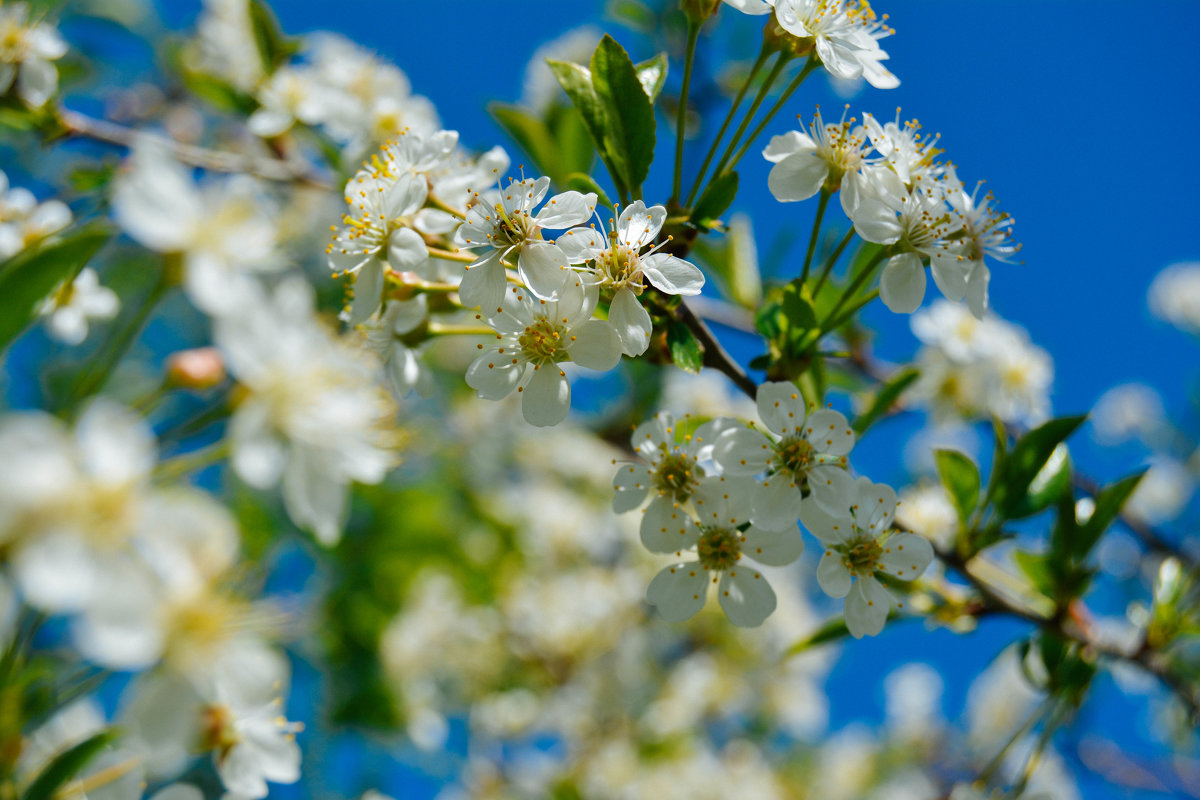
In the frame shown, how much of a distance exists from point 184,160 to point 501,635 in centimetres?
252

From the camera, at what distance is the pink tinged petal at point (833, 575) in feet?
3.09

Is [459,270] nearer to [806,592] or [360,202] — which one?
[360,202]

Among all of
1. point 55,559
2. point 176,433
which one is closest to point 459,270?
point 176,433

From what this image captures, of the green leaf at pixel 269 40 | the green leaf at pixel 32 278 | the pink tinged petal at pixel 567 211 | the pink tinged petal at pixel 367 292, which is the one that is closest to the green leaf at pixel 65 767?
the green leaf at pixel 32 278

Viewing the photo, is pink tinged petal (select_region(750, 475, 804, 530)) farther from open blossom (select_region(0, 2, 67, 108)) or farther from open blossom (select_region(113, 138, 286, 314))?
open blossom (select_region(0, 2, 67, 108))

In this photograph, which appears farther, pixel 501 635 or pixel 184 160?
pixel 501 635

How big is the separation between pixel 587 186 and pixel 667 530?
1.60 feet

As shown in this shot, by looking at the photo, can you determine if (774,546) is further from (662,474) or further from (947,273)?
(947,273)

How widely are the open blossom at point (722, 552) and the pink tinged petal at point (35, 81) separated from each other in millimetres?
1499

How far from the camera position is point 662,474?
1019 mm

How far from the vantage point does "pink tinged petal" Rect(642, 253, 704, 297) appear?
2.96 feet

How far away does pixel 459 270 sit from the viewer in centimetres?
107

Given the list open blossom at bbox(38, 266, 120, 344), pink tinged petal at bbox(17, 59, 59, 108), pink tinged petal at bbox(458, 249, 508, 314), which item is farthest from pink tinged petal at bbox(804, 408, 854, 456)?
pink tinged petal at bbox(17, 59, 59, 108)

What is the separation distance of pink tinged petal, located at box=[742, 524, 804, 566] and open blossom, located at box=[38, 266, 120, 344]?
3.75 feet
